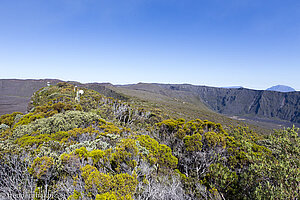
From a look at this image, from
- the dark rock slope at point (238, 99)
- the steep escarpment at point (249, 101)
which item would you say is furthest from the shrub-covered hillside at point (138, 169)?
the steep escarpment at point (249, 101)

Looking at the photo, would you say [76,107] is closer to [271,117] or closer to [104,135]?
[104,135]

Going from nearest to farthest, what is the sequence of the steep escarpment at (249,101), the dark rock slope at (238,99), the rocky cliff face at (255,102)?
the dark rock slope at (238,99), the rocky cliff face at (255,102), the steep escarpment at (249,101)

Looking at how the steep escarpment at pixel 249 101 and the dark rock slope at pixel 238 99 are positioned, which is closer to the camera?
the dark rock slope at pixel 238 99

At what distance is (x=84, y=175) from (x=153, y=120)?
39.8ft

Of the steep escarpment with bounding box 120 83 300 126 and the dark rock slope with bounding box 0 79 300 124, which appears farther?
the steep escarpment with bounding box 120 83 300 126

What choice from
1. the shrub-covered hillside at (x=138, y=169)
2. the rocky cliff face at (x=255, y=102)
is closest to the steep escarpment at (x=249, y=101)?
the rocky cliff face at (x=255, y=102)

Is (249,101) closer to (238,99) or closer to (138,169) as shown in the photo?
(238,99)

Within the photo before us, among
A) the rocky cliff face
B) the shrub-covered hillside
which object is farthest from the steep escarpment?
the shrub-covered hillside

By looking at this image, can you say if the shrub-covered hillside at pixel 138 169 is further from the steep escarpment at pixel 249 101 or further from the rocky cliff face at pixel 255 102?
the rocky cliff face at pixel 255 102

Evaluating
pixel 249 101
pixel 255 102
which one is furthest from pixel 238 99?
pixel 255 102

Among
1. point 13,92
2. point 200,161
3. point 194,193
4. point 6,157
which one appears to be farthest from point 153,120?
point 13,92

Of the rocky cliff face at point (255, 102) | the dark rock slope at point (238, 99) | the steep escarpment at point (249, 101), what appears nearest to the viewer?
the dark rock slope at point (238, 99)

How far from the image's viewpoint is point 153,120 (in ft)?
50.9

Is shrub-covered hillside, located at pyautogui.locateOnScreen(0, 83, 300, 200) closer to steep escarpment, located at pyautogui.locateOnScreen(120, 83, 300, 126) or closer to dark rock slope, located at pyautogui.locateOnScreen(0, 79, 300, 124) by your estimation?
dark rock slope, located at pyautogui.locateOnScreen(0, 79, 300, 124)
